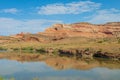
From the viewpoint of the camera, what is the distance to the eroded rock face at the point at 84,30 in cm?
13314

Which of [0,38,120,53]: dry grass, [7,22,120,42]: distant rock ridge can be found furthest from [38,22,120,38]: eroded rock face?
[0,38,120,53]: dry grass

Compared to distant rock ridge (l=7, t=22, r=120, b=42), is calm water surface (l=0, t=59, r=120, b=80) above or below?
below

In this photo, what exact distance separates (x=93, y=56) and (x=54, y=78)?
2725cm

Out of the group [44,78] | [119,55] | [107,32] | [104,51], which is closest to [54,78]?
[44,78]

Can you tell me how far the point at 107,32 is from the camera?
137000mm

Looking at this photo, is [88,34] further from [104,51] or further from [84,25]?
[104,51]

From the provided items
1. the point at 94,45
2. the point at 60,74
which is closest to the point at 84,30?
the point at 94,45

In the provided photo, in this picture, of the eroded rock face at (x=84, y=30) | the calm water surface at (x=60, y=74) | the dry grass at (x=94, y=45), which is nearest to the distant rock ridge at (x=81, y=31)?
the eroded rock face at (x=84, y=30)

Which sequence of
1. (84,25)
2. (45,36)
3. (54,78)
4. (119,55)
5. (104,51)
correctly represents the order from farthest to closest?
1. (84,25)
2. (45,36)
3. (104,51)
4. (119,55)
5. (54,78)

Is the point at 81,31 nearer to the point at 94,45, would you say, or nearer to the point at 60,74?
A: the point at 94,45

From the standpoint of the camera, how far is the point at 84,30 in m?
137

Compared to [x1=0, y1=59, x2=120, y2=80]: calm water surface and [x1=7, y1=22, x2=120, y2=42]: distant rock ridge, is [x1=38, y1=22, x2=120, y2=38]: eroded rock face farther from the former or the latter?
[x1=0, y1=59, x2=120, y2=80]: calm water surface

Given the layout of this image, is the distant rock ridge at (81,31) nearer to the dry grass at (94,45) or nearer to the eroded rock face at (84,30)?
the eroded rock face at (84,30)

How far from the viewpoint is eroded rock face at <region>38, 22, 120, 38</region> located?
437ft
